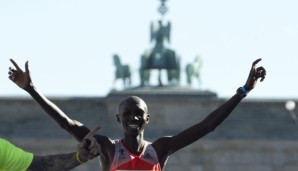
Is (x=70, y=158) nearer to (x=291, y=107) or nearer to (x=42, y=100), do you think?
(x=42, y=100)

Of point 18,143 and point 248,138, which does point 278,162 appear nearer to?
point 248,138

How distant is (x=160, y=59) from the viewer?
51312 millimetres

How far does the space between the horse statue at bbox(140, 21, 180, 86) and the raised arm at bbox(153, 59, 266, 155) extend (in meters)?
Result: 40.2

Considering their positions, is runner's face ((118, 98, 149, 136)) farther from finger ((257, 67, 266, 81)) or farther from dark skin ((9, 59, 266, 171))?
finger ((257, 67, 266, 81))

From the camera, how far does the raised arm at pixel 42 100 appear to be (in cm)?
909

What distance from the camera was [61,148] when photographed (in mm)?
45906

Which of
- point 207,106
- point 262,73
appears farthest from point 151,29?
point 262,73

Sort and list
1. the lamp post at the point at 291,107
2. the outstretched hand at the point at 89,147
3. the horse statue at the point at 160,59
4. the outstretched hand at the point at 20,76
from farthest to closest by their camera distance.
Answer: the horse statue at the point at 160,59 → the lamp post at the point at 291,107 → the outstretched hand at the point at 20,76 → the outstretched hand at the point at 89,147

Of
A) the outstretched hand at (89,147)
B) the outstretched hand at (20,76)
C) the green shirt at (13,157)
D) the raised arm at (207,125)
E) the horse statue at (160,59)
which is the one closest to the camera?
the outstretched hand at (89,147)

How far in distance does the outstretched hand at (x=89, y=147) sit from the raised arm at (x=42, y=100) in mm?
761

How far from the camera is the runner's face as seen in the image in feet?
29.9

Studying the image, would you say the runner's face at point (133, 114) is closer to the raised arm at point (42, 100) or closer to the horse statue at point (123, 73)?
the raised arm at point (42, 100)

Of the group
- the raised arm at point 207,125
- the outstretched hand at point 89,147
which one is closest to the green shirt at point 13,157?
the outstretched hand at point 89,147

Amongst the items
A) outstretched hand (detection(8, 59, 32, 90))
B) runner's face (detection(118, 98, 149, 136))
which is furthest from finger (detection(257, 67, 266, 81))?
outstretched hand (detection(8, 59, 32, 90))
